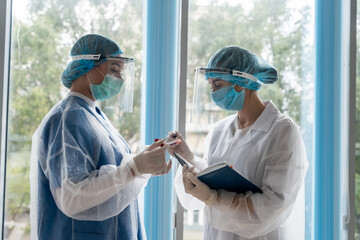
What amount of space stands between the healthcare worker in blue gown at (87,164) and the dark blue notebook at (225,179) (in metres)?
0.19

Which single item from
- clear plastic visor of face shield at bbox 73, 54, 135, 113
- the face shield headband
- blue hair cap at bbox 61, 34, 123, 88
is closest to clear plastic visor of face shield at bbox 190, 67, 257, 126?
the face shield headband

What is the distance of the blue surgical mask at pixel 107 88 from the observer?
5.26 feet

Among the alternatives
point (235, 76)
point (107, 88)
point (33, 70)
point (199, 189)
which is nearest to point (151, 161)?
point (199, 189)

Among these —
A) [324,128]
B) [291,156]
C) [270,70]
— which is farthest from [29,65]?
[324,128]

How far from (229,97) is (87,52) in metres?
0.65

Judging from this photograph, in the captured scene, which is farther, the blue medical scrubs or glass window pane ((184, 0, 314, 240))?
glass window pane ((184, 0, 314, 240))

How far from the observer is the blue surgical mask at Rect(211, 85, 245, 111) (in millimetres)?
1646

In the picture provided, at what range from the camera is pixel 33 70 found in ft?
7.59

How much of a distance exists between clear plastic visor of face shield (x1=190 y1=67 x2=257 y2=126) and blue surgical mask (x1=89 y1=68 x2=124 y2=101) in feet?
1.16

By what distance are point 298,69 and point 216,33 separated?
1.87ft

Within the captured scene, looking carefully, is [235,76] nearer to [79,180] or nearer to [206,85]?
[206,85]

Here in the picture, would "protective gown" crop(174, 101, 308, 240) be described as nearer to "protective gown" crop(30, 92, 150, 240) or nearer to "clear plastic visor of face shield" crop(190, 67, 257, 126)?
"clear plastic visor of face shield" crop(190, 67, 257, 126)

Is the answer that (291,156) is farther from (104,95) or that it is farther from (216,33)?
(216,33)

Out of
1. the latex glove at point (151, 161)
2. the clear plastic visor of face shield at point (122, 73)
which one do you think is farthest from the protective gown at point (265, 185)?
the clear plastic visor of face shield at point (122, 73)
